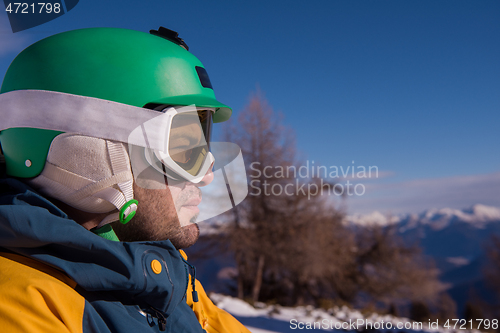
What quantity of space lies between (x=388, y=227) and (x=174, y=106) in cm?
2082

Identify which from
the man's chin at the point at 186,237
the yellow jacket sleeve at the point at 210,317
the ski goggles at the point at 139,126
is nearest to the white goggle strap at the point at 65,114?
the ski goggles at the point at 139,126

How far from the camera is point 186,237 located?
1.58 m

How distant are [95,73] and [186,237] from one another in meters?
0.82

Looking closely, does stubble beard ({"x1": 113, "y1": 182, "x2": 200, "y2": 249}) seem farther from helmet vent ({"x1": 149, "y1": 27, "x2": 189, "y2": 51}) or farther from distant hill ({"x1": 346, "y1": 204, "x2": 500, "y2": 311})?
distant hill ({"x1": 346, "y1": 204, "x2": 500, "y2": 311})

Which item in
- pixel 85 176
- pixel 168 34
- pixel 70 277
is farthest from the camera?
pixel 168 34

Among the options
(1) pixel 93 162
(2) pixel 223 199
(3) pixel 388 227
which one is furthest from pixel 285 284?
(1) pixel 93 162

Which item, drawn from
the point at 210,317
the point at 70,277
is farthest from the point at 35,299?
the point at 210,317

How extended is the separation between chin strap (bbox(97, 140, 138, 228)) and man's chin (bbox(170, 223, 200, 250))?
0.81 ft

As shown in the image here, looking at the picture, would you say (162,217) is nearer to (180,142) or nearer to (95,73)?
(180,142)

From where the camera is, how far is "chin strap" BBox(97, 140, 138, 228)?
137 centimetres

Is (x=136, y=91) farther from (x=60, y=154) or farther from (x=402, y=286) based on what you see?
(x=402, y=286)

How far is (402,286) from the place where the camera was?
19.5 meters

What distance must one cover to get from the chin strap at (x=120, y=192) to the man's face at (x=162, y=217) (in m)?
0.09

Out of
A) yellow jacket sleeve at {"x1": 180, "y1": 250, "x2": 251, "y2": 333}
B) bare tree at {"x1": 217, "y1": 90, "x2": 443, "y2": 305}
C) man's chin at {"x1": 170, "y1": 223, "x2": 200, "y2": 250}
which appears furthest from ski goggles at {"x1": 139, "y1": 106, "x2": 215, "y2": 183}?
bare tree at {"x1": 217, "y1": 90, "x2": 443, "y2": 305}
